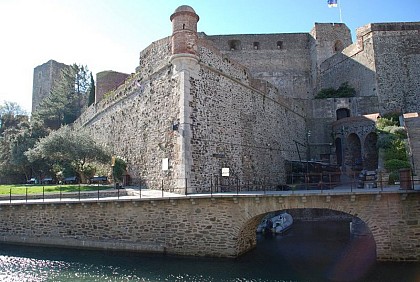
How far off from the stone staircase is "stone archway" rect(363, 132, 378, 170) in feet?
12.8

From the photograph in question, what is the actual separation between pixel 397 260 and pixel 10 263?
1482 cm

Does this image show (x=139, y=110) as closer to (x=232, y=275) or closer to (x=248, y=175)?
(x=248, y=175)

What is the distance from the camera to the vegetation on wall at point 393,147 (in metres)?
19.1

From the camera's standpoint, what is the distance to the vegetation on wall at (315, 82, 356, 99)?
3316 centimetres

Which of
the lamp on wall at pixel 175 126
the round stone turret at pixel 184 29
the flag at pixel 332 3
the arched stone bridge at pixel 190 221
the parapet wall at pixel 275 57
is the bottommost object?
the arched stone bridge at pixel 190 221

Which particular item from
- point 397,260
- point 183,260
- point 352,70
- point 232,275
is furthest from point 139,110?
point 352,70

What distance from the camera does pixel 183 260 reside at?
13859 millimetres

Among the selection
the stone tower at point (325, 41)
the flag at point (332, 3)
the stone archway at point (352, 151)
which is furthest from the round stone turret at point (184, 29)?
the stone tower at point (325, 41)

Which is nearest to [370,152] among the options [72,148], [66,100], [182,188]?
[182,188]

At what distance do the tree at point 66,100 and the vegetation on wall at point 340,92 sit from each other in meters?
29.2

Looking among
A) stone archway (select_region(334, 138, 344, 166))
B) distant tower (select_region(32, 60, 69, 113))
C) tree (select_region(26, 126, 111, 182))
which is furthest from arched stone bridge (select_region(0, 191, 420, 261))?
distant tower (select_region(32, 60, 69, 113))

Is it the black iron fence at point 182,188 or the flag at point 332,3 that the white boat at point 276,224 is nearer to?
the black iron fence at point 182,188

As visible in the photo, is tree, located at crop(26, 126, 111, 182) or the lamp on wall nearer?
the lamp on wall

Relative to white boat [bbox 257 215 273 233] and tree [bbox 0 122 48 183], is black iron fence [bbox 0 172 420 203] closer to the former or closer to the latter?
white boat [bbox 257 215 273 233]
